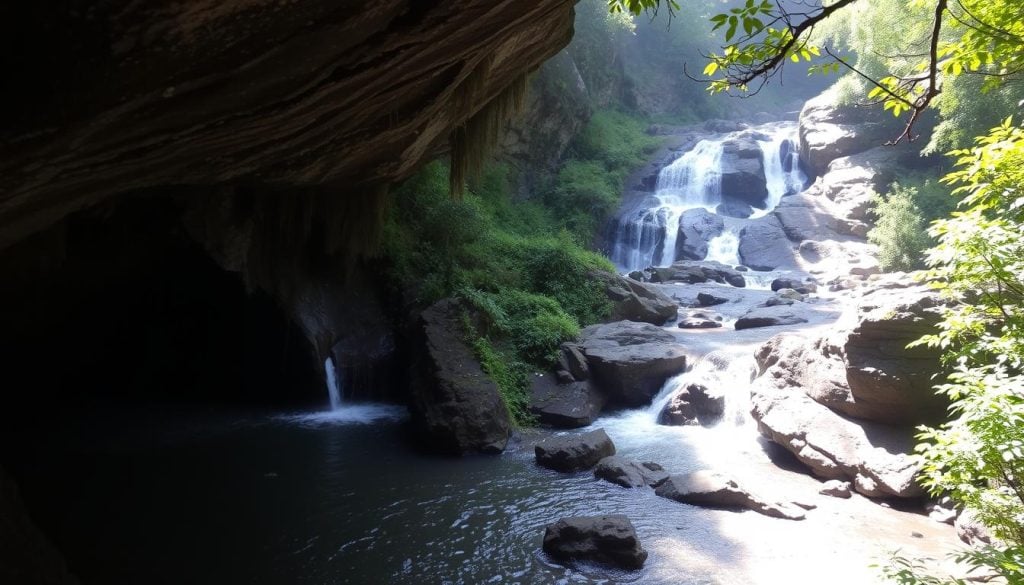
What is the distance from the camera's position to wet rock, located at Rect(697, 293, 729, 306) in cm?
1961

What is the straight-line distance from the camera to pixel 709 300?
19.6m

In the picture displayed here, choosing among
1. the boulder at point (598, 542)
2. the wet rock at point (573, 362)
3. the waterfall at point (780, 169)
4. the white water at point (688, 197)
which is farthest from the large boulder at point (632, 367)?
the waterfall at point (780, 169)

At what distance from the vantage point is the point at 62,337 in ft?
38.4

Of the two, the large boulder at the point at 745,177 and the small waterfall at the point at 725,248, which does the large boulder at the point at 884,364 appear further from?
the large boulder at the point at 745,177

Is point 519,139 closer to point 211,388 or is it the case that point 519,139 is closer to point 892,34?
point 892,34

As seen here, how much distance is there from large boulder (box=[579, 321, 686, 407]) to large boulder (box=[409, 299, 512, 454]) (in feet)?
8.94

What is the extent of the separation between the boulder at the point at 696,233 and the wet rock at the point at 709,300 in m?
6.50

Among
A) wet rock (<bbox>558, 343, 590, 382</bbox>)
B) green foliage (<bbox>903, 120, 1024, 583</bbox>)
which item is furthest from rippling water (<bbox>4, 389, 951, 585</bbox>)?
wet rock (<bbox>558, 343, 590, 382</bbox>)

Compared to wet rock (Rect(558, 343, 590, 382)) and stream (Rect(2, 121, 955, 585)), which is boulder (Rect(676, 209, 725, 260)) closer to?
wet rock (Rect(558, 343, 590, 382))

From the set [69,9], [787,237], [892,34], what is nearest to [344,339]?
[69,9]

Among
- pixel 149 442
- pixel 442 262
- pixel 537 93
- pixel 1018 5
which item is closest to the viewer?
pixel 1018 5

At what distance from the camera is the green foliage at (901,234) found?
793 inches

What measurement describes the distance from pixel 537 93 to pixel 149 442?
19856 millimetres

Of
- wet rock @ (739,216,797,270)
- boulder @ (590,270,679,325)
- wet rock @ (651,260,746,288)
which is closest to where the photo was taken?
boulder @ (590,270,679,325)
